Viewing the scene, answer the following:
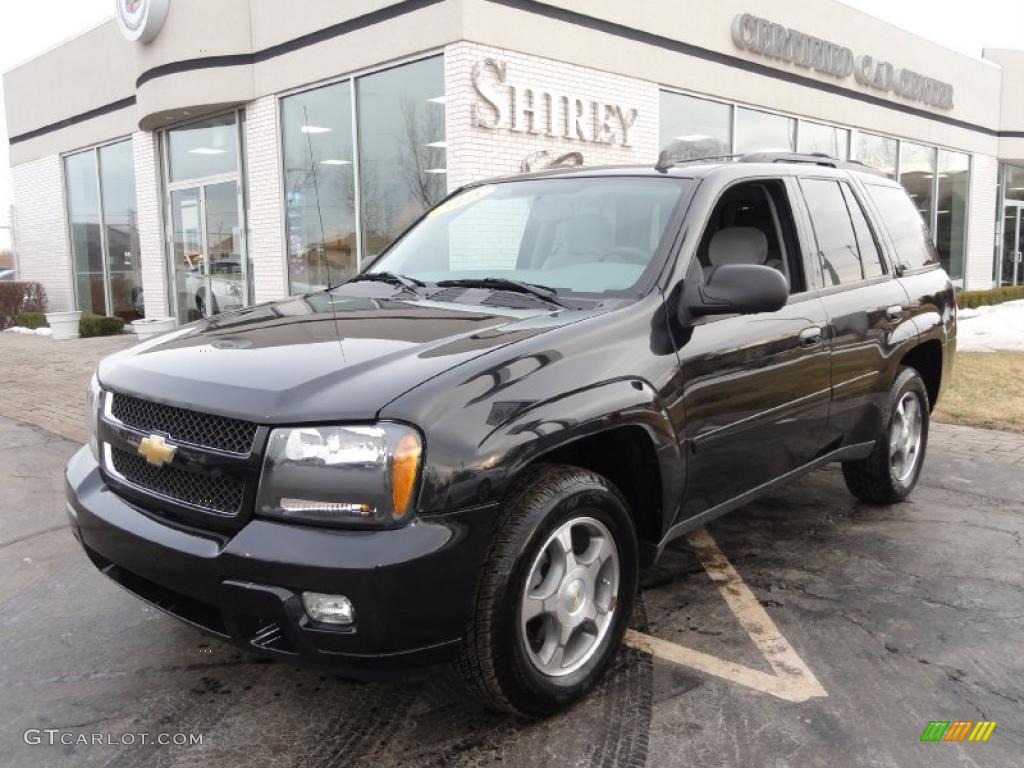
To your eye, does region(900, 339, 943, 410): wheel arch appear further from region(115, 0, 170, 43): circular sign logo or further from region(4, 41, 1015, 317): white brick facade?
region(115, 0, 170, 43): circular sign logo

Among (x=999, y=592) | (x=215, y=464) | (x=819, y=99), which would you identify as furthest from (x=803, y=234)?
(x=819, y=99)

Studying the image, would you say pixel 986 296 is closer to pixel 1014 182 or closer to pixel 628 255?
pixel 1014 182

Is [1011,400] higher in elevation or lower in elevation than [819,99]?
lower

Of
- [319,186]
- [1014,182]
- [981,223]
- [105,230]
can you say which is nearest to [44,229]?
[105,230]

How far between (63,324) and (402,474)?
46.1 ft

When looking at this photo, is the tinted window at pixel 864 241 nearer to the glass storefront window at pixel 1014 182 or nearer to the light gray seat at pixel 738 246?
the light gray seat at pixel 738 246

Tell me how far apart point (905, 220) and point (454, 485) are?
3847 millimetres

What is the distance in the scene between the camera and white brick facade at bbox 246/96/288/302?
12.1 meters

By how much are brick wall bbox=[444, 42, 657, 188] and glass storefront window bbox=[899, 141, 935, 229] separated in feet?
28.0

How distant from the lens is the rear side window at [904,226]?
4867 millimetres

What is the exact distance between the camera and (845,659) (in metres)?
3.22

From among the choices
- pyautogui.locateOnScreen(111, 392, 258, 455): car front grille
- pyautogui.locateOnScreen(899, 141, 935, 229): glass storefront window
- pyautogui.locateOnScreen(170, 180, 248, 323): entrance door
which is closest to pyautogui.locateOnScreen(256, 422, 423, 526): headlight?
pyautogui.locateOnScreen(111, 392, 258, 455): car front grille

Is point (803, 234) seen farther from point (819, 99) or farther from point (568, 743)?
point (819, 99)

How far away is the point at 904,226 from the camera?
5.08 m
